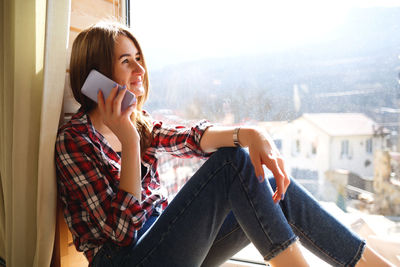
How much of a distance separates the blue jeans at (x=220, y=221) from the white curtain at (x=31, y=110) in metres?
0.26

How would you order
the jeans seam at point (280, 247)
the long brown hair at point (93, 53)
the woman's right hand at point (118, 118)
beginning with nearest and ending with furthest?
the jeans seam at point (280, 247) < the woman's right hand at point (118, 118) < the long brown hair at point (93, 53)

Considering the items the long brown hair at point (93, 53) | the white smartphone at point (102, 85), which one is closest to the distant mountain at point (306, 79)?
the long brown hair at point (93, 53)

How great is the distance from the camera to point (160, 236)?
940 mm

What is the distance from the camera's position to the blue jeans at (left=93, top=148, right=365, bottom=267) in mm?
910

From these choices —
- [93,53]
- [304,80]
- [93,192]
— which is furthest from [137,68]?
[304,80]

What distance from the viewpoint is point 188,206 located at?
0.95 metres

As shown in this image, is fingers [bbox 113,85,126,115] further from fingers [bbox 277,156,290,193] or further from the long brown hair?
fingers [bbox 277,156,290,193]

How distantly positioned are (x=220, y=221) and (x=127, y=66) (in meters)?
0.58

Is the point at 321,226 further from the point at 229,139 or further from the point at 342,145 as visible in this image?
the point at 342,145

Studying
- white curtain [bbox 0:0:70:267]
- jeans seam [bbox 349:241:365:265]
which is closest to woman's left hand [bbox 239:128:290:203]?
jeans seam [bbox 349:241:365:265]

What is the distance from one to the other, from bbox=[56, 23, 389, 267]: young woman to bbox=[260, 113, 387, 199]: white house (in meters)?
0.44

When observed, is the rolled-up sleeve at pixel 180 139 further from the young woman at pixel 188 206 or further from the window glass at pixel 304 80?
the window glass at pixel 304 80

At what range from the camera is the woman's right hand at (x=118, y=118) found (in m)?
1.00

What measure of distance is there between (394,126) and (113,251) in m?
1.08
